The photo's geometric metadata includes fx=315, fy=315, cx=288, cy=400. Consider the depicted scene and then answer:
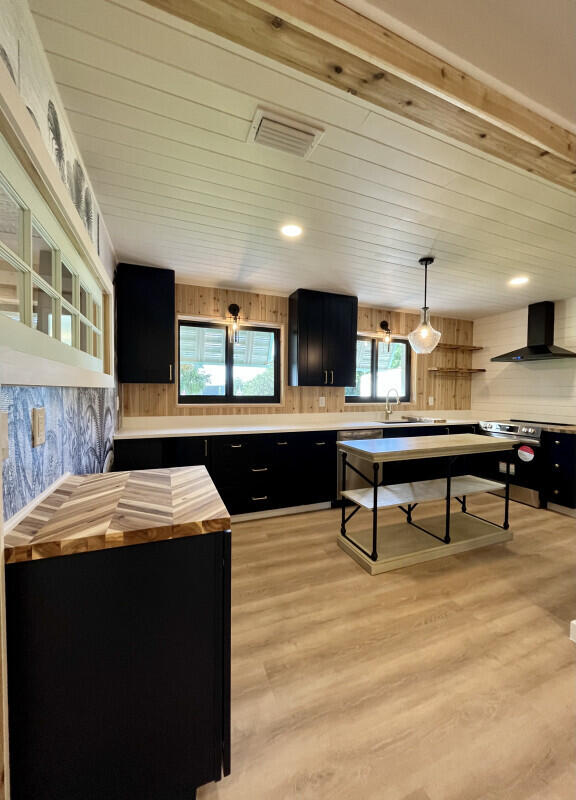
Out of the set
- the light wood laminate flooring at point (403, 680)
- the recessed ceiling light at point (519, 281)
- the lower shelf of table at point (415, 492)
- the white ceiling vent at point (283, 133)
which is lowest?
the light wood laminate flooring at point (403, 680)

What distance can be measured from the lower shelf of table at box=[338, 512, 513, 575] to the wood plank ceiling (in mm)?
2417

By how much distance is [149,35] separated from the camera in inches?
40.6

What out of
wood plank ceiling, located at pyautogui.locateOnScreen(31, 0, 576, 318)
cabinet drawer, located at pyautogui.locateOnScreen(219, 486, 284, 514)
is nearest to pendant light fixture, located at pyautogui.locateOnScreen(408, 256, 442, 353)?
wood plank ceiling, located at pyautogui.locateOnScreen(31, 0, 576, 318)

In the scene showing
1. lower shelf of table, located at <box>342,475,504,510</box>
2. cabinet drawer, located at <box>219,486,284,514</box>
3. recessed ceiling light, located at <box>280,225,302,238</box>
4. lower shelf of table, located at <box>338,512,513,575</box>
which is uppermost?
recessed ceiling light, located at <box>280,225,302,238</box>

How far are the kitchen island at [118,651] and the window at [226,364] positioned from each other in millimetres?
2600

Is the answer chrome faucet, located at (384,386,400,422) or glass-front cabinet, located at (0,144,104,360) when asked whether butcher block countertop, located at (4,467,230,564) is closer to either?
glass-front cabinet, located at (0,144,104,360)

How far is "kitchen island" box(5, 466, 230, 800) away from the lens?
80cm

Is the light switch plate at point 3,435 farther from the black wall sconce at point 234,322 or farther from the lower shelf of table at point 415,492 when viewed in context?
the black wall sconce at point 234,322

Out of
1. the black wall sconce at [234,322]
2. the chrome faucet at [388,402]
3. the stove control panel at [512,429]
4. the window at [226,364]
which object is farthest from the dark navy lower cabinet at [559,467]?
the black wall sconce at [234,322]

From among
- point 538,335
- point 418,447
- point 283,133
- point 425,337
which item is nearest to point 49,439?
point 283,133

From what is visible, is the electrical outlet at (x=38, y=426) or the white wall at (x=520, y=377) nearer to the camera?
the electrical outlet at (x=38, y=426)

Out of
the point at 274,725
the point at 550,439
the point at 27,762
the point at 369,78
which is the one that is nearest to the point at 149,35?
the point at 369,78

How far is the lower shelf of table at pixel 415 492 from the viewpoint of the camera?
2.47 meters

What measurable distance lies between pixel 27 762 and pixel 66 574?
1.57ft
